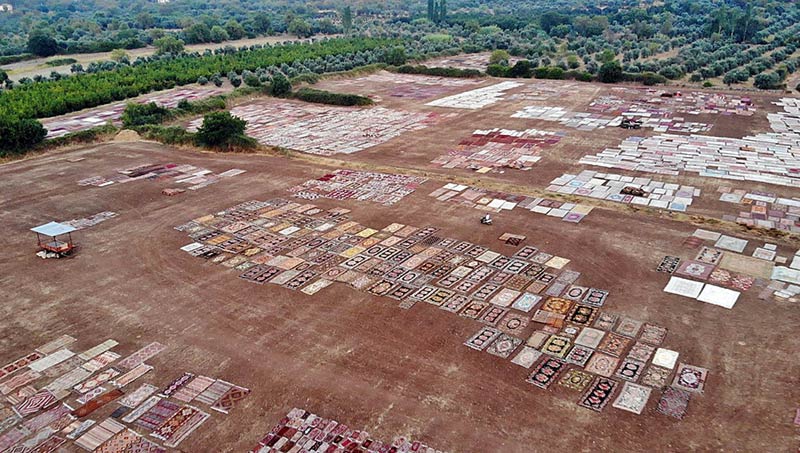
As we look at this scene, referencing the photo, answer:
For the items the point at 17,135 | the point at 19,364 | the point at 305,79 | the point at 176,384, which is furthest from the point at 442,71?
the point at 19,364

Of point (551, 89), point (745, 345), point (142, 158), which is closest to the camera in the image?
point (745, 345)

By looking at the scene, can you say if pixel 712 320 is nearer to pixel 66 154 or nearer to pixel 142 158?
pixel 142 158

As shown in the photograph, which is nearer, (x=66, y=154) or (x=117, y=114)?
(x=66, y=154)

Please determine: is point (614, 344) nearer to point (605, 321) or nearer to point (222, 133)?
point (605, 321)

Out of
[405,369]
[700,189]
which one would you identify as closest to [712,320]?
[405,369]

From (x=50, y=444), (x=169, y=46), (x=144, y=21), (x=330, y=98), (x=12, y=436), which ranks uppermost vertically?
(x=144, y=21)

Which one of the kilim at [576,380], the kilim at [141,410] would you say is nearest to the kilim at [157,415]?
the kilim at [141,410]

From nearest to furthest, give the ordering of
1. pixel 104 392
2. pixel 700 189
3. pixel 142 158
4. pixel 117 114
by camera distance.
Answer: pixel 104 392 < pixel 700 189 < pixel 142 158 < pixel 117 114
